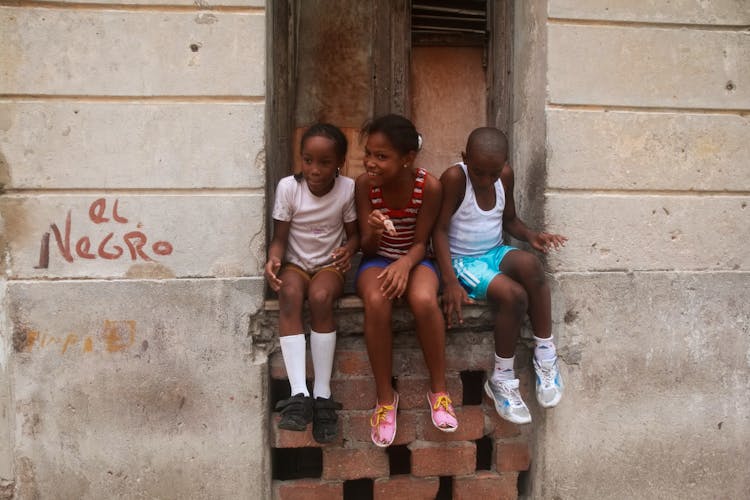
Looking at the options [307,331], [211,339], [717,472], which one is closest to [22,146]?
[211,339]

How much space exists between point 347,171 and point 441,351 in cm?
145

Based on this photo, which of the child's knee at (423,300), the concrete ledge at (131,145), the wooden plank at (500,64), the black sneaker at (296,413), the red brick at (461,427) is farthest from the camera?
the wooden plank at (500,64)

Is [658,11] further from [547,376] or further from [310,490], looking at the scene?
[310,490]

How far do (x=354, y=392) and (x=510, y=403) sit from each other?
79cm

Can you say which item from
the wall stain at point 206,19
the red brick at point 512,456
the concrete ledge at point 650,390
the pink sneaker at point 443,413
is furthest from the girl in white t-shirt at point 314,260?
the concrete ledge at point 650,390

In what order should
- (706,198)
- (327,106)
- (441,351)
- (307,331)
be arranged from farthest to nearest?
(327,106) → (706,198) → (307,331) → (441,351)

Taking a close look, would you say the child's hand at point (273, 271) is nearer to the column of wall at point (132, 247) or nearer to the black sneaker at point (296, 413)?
the column of wall at point (132, 247)

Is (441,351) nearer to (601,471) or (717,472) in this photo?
(601,471)

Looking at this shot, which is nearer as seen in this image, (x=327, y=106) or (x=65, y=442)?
(x=65, y=442)

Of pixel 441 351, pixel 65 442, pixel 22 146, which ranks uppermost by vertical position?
pixel 22 146

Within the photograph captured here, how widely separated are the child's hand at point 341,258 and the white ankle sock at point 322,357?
0.34m

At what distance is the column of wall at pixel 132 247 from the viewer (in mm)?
2729

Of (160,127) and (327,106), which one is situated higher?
(327,106)

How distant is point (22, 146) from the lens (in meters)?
2.71
